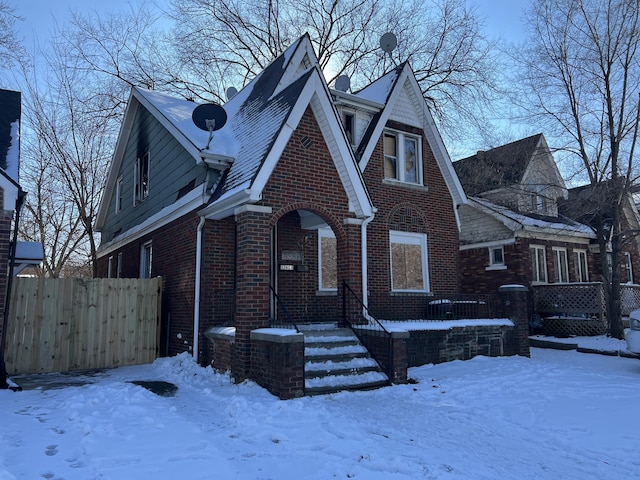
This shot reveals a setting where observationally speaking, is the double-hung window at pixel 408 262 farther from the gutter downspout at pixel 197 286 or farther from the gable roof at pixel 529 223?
the gable roof at pixel 529 223

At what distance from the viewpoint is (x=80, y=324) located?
10617mm

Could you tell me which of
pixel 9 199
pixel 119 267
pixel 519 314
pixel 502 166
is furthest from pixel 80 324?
pixel 502 166

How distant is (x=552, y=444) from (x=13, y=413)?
6.78 metres

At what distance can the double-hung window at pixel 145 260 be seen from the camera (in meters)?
14.5

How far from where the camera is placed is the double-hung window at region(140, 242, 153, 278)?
47.5 ft

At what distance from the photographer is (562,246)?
2053cm

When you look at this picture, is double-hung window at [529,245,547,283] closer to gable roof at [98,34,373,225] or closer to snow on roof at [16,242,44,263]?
gable roof at [98,34,373,225]

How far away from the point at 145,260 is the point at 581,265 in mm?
18142

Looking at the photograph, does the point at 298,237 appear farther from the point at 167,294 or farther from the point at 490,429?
the point at 490,429

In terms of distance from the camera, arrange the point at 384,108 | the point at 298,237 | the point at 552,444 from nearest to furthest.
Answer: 1. the point at 552,444
2. the point at 298,237
3. the point at 384,108

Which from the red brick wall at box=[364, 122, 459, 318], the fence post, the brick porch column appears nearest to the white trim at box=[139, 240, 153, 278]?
the red brick wall at box=[364, 122, 459, 318]

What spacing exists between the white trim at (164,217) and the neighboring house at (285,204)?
2.1 inches

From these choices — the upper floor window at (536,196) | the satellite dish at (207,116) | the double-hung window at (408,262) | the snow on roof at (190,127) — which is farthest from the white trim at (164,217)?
the upper floor window at (536,196)

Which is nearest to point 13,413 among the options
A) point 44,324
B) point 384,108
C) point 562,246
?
point 44,324
